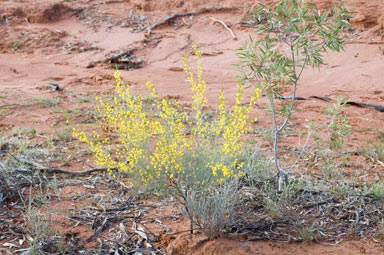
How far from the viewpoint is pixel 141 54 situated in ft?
37.1

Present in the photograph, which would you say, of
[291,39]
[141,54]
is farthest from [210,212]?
[141,54]

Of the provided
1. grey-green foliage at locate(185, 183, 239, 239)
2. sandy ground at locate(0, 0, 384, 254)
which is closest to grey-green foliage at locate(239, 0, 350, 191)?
grey-green foliage at locate(185, 183, 239, 239)

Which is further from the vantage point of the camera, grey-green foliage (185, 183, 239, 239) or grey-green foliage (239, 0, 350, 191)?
grey-green foliage (239, 0, 350, 191)

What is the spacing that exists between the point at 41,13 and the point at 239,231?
11540 mm

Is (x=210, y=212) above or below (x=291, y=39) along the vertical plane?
below

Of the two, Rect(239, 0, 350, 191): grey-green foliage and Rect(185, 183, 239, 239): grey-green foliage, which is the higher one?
Rect(239, 0, 350, 191): grey-green foliage

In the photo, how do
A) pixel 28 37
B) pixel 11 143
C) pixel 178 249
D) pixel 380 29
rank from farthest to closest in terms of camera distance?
1. pixel 28 37
2. pixel 380 29
3. pixel 11 143
4. pixel 178 249

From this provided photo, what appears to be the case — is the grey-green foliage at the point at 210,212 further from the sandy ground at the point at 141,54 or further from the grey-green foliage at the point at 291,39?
the sandy ground at the point at 141,54

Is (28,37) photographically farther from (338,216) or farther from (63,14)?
(338,216)

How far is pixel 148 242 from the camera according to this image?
3270 millimetres

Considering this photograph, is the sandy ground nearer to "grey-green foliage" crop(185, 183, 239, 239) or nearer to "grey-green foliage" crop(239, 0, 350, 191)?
"grey-green foliage" crop(239, 0, 350, 191)

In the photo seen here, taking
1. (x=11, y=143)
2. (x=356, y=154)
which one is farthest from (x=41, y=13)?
(x=356, y=154)

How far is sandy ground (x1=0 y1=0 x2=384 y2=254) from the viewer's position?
7.23 m

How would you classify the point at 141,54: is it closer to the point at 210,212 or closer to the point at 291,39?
the point at 291,39
